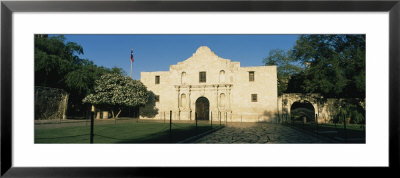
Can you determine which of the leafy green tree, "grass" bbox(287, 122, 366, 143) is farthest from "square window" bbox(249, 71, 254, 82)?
the leafy green tree

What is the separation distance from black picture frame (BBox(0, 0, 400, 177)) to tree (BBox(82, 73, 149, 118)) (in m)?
15.7

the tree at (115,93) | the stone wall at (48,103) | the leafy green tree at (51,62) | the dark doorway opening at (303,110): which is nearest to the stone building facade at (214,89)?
the dark doorway opening at (303,110)

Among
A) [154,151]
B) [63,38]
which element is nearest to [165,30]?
[154,151]

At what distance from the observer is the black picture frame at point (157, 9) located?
182 inches

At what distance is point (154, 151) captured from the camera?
6367mm

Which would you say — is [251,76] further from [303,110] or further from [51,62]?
[51,62]

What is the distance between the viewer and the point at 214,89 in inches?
854

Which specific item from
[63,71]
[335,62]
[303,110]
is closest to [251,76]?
[303,110]

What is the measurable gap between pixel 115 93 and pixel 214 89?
858 centimetres

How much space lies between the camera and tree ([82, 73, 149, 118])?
19867mm

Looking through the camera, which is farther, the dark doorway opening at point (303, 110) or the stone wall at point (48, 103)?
the dark doorway opening at point (303, 110)

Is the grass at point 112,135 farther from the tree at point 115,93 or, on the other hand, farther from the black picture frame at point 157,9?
the tree at point 115,93

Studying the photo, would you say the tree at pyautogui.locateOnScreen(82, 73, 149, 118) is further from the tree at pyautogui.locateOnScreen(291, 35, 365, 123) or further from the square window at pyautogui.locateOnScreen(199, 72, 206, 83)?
the tree at pyautogui.locateOnScreen(291, 35, 365, 123)

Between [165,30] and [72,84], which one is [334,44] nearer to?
[165,30]
